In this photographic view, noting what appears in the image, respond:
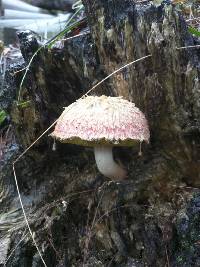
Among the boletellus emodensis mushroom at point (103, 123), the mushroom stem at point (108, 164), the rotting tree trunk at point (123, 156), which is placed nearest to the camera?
the boletellus emodensis mushroom at point (103, 123)

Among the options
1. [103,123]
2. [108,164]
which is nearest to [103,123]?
[103,123]

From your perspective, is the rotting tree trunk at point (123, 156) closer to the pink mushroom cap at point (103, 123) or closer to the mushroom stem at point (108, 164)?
the mushroom stem at point (108, 164)

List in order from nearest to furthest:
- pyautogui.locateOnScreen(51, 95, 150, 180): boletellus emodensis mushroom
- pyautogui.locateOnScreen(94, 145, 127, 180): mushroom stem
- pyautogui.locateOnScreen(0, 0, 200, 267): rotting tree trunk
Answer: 1. pyautogui.locateOnScreen(51, 95, 150, 180): boletellus emodensis mushroom
2. pyautogui.locateOnScreen(0, 0, 200, 267): rotting tree trunk
3. pyautogui.locateOnScreen(94, 145, 127, 180): mushroom stem

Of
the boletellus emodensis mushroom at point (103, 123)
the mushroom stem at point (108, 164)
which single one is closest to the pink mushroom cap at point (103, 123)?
the boletellus emodensis mushroom at point (103, 123)

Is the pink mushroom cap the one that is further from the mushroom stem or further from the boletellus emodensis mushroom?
the mushroom stem

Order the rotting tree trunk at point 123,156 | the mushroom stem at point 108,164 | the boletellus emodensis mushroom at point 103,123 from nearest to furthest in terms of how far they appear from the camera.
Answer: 1. the boletellus emodensis mushroom at point 103,123
2. the rotting tree trunk at point 123,156
3. the mushroom stem at point 108,164

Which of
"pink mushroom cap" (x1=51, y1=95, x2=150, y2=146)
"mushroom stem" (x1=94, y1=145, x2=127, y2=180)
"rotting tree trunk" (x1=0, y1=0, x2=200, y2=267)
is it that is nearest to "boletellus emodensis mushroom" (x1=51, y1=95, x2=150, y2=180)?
"pink mushroom cap" (x1=51, y1=95, x2=150, y2=146)
